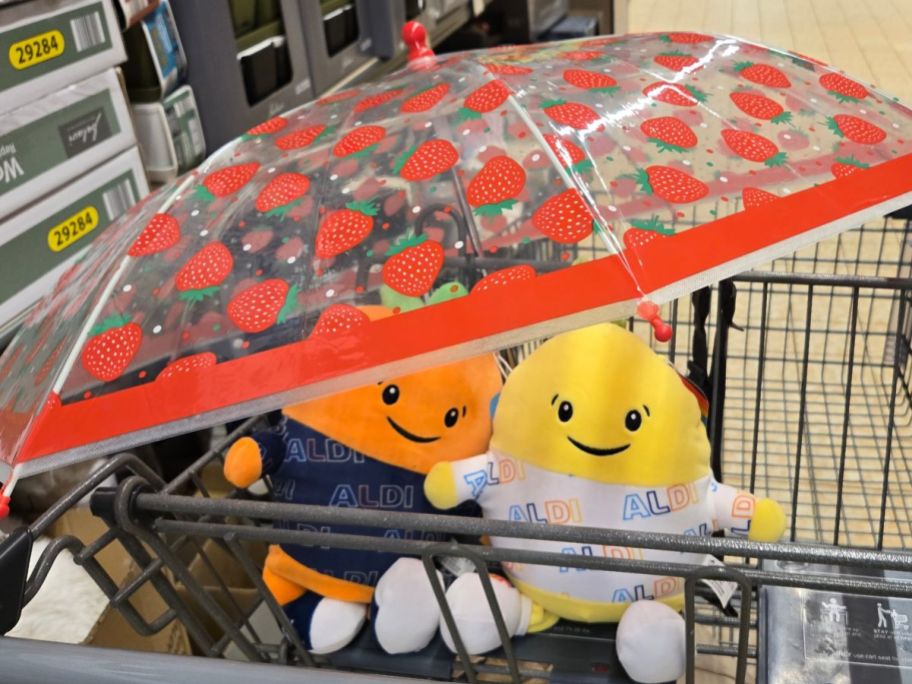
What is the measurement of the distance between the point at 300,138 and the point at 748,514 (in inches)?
19.8

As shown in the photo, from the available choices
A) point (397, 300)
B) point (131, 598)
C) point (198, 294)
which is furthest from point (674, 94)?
point (131, 598)

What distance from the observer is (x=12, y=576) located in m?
0.52

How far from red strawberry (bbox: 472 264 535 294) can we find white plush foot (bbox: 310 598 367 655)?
425mm

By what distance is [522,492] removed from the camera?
2.60ft

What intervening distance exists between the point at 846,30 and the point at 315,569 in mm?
4024

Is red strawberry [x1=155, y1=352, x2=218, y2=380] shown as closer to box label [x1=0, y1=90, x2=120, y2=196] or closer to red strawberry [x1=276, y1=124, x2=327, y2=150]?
red strawberry [x1=276, y1=124, x2=327, y2=150]

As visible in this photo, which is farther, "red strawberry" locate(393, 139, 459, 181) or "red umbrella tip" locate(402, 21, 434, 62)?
"red umbrella tip" locate(402, 21, 434, 62)

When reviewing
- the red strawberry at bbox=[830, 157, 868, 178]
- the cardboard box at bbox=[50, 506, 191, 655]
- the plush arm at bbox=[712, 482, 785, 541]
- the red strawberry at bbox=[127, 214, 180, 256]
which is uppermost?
the red strawberry at bbox=[830, 157, 868, 178]

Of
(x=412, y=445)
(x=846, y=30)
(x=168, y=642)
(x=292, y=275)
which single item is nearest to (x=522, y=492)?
(x=412, y=445)

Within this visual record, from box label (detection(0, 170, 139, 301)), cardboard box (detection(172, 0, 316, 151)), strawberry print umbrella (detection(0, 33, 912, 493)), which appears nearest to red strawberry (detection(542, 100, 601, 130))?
strawberry print umbrella (detection(0, 33, 912, 493))

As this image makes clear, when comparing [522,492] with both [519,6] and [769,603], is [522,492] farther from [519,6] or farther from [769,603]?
[519,6]

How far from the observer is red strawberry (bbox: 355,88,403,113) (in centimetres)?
68

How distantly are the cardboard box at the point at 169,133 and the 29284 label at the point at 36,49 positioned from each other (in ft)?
0.57

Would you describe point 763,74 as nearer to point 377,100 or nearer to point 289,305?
point 377,100
